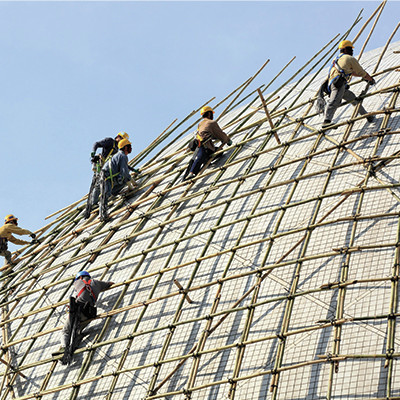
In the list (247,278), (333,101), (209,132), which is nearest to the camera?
(247,278)

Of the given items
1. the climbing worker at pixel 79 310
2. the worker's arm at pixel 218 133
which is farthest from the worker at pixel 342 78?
the climbing worker at pixel 79 310

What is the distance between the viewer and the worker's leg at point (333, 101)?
1805 centimetres

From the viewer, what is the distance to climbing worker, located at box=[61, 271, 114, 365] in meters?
16.7

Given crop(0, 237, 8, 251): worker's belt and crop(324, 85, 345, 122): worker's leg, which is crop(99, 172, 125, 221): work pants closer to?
crop(0, 237, 8, 251): worker's belt

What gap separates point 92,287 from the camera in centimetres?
1720

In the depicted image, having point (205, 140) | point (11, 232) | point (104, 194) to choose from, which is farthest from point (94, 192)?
point (205, 140)

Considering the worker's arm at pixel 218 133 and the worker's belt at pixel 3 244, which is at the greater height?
the worker's belt at pixel 3 244

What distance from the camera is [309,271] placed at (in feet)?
48.0

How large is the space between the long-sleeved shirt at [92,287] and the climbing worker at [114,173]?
12.2 ft

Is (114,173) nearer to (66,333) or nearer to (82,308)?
(82,308)

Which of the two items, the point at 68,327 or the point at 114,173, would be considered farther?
the point at 114,173

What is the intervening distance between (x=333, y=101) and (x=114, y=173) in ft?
21.2

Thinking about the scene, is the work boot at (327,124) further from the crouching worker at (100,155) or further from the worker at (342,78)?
the crouching worker at (100,155)

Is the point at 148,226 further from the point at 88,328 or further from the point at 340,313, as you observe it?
the point at 340,313
